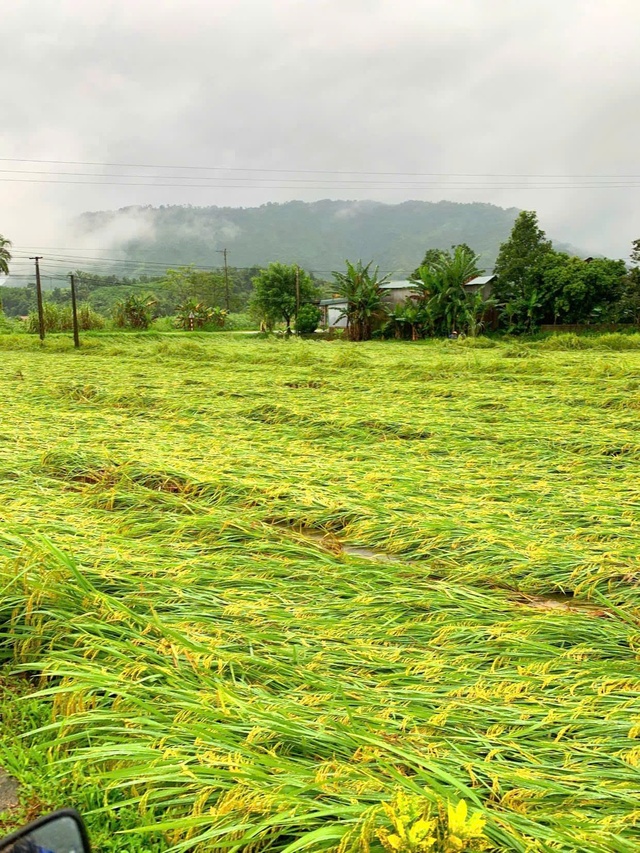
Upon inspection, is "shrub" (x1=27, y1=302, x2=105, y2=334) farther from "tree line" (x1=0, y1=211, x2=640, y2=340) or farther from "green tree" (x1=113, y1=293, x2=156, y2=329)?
"green tree" (x1=113, y1=293, x2=156, y2=329)

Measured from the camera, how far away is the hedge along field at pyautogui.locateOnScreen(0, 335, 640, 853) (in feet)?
4.42

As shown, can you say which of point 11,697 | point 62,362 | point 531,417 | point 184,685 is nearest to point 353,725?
point 184,685

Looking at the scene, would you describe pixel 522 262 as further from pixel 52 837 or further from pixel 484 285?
pixel 52 837

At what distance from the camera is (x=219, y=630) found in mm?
2041

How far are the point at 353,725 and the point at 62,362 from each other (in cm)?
1329

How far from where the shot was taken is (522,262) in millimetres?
27672

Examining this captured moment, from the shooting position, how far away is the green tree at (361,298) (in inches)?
1011

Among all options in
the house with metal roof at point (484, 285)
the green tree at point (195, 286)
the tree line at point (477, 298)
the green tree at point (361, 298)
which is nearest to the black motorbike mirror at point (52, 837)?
the tree line at point (477, 298)

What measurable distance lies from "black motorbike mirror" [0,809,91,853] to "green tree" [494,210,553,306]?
84.0ft

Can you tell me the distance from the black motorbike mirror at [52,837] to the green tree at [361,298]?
25.3 metres

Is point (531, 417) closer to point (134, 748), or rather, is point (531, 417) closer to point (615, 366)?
point (615, 366)

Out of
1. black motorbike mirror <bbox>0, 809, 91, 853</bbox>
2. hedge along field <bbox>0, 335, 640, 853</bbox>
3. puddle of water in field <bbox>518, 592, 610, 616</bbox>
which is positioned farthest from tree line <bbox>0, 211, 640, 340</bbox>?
black motorbike mirror <bbox>0, 809, 91, 853</bbox>

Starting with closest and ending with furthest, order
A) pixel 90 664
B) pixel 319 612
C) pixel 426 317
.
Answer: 1. pixel 90 664
2. pixel 319 612
3. pixel 426 317

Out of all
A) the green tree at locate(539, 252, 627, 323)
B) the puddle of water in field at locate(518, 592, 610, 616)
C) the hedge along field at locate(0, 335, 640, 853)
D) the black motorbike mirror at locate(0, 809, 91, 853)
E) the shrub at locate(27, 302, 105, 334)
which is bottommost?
the puddle of water in field at locate(518, 592, 610, 616)
